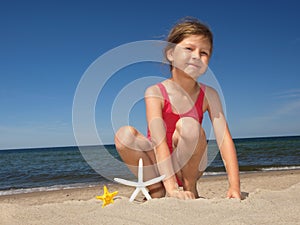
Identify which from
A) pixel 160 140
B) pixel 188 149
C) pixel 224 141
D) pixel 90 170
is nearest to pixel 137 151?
pixel 160 140

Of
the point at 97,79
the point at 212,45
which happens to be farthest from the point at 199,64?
the point at 97,79

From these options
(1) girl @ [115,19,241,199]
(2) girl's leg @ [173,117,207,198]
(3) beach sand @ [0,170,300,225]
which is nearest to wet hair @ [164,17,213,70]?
(1) girl @ [115,19,241,199]

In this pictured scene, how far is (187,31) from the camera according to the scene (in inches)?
103

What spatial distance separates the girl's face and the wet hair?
0.04 meters

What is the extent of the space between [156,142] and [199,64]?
2.38ft

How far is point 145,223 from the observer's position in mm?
1642

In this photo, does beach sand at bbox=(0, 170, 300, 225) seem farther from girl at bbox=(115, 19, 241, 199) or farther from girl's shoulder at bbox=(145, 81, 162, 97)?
girl's shoulder at bbox=(145, 81, 162, 97)

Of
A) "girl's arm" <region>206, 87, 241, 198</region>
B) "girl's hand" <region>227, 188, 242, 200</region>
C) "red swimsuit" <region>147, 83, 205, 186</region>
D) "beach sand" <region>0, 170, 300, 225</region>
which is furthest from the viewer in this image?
"red swimsuit" <region>147, 83, 205, 186</region>

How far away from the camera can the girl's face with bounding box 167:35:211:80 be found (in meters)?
2.55

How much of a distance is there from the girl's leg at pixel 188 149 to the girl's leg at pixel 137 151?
22cm

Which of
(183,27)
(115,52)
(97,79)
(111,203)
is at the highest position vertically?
(183,27)

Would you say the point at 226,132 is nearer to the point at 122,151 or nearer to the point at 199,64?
the point at 199,64

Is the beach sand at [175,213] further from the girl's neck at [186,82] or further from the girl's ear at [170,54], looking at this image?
the girl's ear at [170,54]

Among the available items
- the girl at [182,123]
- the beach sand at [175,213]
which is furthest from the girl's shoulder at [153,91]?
the beach sand at [175,213]
